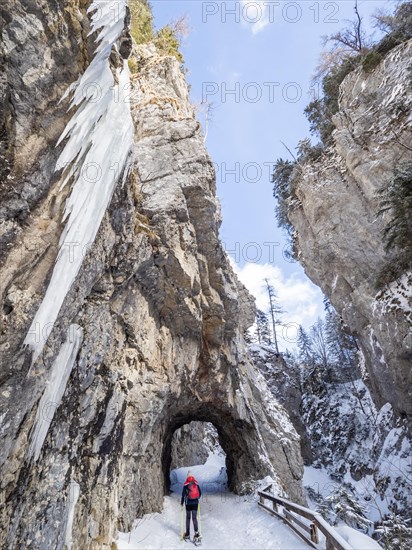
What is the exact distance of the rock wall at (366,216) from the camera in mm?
14758

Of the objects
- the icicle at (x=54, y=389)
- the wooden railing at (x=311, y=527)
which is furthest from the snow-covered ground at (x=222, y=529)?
the icicle at (x=54, y=389)

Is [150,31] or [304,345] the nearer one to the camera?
[150,31]

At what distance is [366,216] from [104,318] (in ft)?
51.0

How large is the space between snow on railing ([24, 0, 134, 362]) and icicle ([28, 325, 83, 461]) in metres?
0.70

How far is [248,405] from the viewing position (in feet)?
45.3

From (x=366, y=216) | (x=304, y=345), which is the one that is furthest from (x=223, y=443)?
(x=304, y=345)

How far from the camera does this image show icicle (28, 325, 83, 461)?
4.80 meters

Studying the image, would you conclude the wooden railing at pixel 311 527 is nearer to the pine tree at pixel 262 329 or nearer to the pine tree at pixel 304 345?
the pine tree at pixel 262 329

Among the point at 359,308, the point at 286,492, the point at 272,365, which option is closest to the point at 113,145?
the point at 286,492

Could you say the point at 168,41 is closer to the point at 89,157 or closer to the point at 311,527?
the point at 89,157

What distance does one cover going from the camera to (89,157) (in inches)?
226

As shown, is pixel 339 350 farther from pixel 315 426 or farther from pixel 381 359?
pixel 381 359

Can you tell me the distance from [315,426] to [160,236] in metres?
25.8

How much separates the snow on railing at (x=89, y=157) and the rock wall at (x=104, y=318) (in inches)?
5.5
